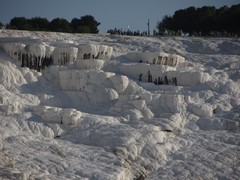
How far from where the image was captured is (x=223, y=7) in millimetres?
40375

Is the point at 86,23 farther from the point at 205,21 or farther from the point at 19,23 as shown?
the point at 205,21

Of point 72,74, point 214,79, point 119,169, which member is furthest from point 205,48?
point 119,169

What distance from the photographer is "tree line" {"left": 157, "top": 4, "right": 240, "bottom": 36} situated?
35.7 metres

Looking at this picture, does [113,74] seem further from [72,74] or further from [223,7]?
[223,7]

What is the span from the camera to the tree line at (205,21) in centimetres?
3569

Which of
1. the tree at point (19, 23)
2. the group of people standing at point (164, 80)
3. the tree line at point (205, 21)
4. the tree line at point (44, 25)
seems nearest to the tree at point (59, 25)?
the tree line at point (44, 25)

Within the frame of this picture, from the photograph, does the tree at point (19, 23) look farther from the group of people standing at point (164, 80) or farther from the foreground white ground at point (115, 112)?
the group of people standing at point (164, 80)

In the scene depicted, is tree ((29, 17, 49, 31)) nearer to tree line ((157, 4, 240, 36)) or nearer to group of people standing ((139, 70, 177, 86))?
tree line ((157, 4, 240, 36))

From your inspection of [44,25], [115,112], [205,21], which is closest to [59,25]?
[44,25]

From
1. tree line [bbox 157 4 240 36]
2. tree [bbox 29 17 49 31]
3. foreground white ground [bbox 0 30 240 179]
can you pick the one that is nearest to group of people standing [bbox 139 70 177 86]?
foreground white ground [bbox 0 30 240 179]

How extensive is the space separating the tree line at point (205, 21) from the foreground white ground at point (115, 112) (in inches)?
403

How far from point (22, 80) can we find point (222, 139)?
8.30 metres

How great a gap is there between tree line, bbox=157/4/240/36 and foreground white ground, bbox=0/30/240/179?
10.2 metres

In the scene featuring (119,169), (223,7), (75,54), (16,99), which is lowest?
(119,169)
